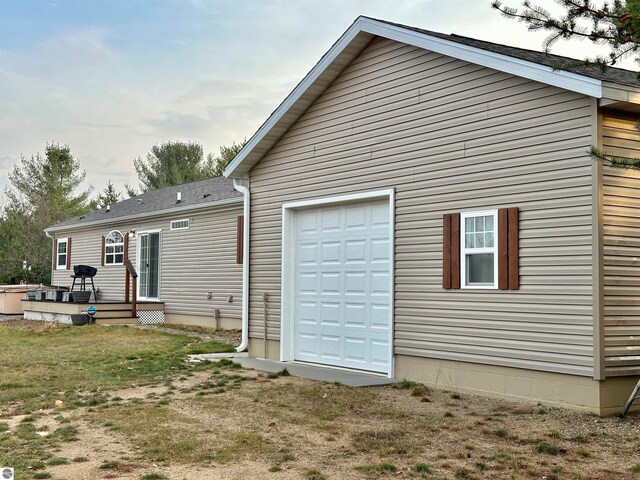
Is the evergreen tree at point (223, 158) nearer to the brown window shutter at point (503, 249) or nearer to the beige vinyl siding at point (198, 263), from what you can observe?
the beige vinyl siding at point (198, 263)

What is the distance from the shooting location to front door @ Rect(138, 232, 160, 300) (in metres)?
19.9

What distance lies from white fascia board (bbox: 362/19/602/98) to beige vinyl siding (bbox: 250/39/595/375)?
21 cm

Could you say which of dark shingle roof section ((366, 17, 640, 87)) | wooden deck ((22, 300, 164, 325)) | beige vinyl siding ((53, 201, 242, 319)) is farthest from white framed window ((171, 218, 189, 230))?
dark shingle roof section ((366, 17, 640, 87))

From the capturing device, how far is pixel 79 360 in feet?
37.4

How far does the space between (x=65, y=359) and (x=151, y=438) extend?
6162 mm

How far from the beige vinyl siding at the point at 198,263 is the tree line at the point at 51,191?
1306 cm

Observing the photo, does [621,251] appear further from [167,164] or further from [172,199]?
[167,164]

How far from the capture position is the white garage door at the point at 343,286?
9.70m

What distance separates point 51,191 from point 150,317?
2481cm

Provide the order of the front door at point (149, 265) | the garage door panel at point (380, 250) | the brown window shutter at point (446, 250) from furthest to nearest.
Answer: the front door at point (149, 265), the garage door panel at point (380, 250), the brown window shutter at point (446, 250)

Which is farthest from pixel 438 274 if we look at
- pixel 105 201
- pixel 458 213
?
pixel 105 201

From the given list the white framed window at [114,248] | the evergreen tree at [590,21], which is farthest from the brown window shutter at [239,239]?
the evergreen tree at [590,21]

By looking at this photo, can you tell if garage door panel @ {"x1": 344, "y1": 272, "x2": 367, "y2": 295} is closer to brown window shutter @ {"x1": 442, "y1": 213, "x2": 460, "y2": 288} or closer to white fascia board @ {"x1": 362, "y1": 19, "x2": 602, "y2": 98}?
brown window shutter @ {"x1": 442, "y1": 213, "x2": 460, "y2": 288}

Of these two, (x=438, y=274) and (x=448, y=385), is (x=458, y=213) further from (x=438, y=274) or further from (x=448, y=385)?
(x=448, y=385)
